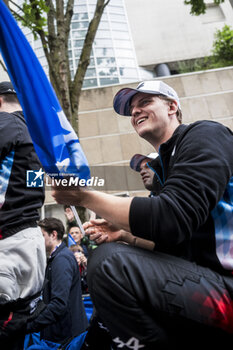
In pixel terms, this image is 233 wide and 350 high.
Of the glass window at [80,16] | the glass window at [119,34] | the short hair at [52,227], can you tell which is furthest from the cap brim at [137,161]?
the glass window at [80,16]

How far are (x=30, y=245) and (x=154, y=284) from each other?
1155 mm

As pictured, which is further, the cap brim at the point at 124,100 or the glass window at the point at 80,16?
the glass window at the point at 80,16

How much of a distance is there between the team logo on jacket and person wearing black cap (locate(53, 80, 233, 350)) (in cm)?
92

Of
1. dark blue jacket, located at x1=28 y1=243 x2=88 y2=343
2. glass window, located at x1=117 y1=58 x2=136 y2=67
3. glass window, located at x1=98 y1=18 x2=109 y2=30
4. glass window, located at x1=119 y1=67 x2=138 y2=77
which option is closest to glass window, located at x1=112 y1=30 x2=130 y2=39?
glass window, located at x1=98 y1=18 x2=109 y2=30

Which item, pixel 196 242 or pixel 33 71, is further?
pixel 33 71

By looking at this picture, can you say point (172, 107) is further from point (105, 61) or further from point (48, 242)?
point (105, 61)

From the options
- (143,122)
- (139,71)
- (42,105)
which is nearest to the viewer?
(42,105)

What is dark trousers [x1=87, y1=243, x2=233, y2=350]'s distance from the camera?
110cm

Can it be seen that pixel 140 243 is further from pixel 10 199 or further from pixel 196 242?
pixel 10 199

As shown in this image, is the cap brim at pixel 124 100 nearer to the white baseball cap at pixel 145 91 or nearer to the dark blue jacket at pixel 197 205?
the white baseball cap at pixel 145 91

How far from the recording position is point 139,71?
53.8 ft

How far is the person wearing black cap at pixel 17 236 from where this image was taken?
1843 millimetres

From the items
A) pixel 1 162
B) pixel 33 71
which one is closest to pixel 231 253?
pixel 33 71

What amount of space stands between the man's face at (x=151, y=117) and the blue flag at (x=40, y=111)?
621 mm
